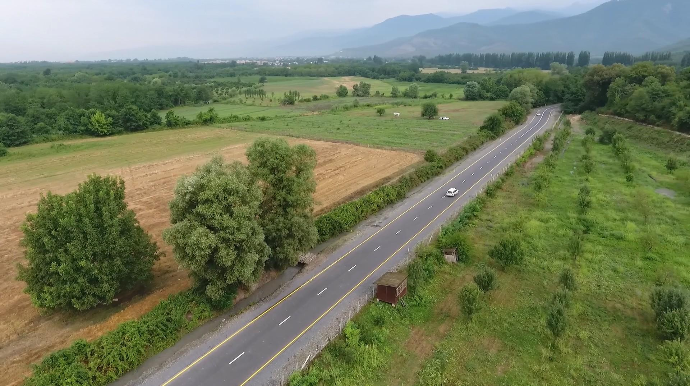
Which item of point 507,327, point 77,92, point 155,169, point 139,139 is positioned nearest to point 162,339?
point 507,327

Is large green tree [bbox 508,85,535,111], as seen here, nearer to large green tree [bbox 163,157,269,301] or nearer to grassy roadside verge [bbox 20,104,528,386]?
large green tree [bbox 163,157,269,301]

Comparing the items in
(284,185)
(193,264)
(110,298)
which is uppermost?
(284,185)

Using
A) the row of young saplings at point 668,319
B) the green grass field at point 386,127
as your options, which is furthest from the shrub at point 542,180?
the row of young saplings at point 668,319

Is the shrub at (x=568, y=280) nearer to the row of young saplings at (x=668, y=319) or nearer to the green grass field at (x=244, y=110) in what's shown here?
the row of young saplings at (x=668, y=319)

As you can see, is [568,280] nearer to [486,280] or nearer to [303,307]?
[486,280]

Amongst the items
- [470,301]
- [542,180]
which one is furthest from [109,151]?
[542,180]

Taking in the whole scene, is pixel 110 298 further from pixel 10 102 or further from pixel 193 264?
pixel 10 102
